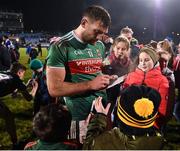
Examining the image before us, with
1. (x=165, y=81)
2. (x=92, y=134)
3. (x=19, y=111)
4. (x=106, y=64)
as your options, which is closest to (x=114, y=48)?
(x=106, y=64)

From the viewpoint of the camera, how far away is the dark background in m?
48.0

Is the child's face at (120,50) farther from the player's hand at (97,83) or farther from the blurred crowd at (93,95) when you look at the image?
the player's hand at (97,83)

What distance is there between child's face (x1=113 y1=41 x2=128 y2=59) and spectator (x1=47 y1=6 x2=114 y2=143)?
2.13 meters

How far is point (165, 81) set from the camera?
539 centimetres

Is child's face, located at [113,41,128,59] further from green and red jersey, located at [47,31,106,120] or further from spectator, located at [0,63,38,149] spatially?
green and red jersey, located at [47,31,106,120]

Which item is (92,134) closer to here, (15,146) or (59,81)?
(59,81)

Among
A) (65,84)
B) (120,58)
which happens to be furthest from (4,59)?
(65,84)

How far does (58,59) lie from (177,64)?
4732 mm

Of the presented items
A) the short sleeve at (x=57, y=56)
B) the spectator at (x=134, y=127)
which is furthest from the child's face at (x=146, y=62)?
the spectator at (x=134, y=127)

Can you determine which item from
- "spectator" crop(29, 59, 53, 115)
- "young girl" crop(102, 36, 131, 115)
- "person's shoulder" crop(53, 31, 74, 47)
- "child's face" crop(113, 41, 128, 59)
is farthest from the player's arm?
"spectator" crop(29, 59, 53, 115)

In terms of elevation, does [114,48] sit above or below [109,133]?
above

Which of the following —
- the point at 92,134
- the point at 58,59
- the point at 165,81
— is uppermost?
the point at 58,59

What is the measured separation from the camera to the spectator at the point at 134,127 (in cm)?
279

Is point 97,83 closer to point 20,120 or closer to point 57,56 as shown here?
point 57,56
